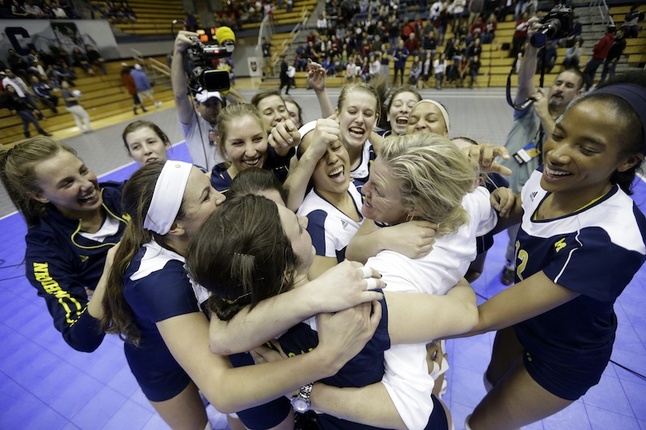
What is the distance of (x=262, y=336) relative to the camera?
97 cm

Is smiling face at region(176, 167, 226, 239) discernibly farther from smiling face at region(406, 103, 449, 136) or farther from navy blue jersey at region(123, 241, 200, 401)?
smiling face at region(406, 103, 449, 136)

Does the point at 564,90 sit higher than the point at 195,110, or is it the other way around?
the point at 195,110

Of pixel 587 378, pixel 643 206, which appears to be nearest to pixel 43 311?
pixel 587 378

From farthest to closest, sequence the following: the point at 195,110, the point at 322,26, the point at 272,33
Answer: the point at 272,33
the point at 322,26
the point at 195,110

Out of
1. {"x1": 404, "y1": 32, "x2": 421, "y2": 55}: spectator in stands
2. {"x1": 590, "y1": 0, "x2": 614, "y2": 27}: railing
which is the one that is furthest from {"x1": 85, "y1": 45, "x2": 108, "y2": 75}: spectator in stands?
{"x1": 590, "y1": 0, "x2": 614, "y2": 27}: railing

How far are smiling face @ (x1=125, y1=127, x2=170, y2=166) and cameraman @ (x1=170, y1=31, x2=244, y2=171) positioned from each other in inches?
17.8

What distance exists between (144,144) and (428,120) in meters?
2.39

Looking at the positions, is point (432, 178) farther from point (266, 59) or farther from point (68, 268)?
point (266, 59)

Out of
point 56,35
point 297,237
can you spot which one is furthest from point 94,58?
point 297,237

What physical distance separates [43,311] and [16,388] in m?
1.03

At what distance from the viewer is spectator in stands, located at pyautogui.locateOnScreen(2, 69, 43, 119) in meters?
9.28

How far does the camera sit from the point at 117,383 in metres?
2.68

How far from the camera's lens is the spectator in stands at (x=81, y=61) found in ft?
46.3

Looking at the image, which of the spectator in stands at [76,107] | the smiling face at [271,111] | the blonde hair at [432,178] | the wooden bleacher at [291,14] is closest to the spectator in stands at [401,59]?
the wooden bleacher at [291,14]
